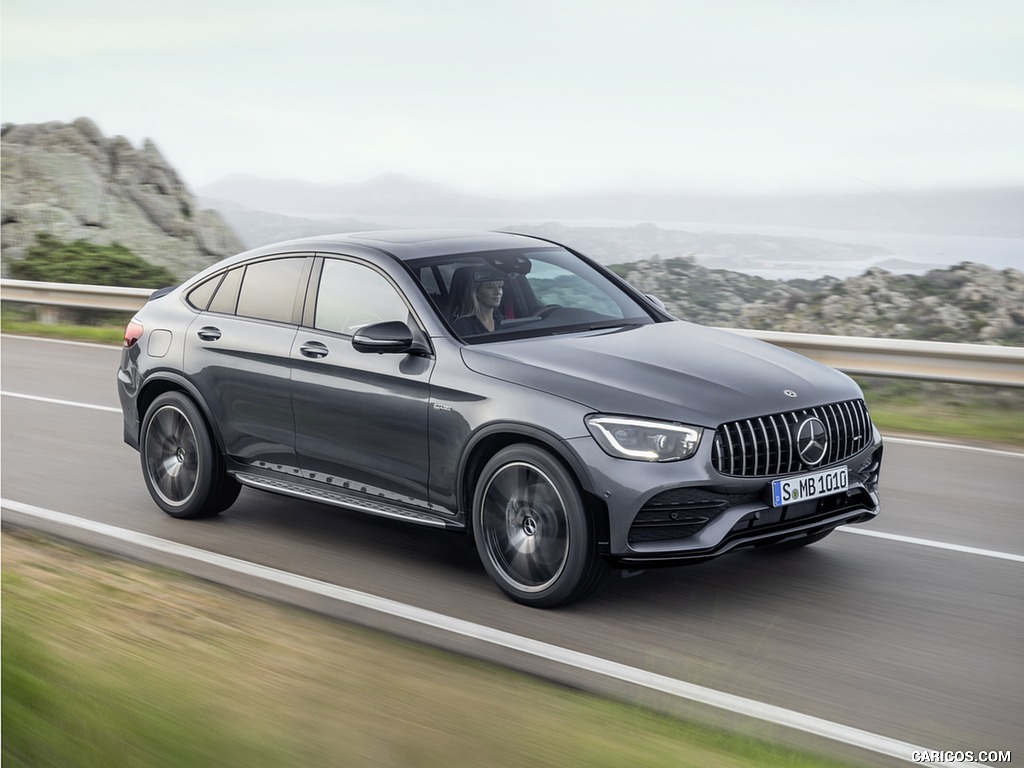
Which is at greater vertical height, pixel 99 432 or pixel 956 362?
pixel 956 362

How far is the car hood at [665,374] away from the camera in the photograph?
5.41m

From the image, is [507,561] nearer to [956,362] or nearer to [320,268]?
[320,268]

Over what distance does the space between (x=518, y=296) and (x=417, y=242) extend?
2.11 feet

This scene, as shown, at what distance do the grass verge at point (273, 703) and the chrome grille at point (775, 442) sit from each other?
127 cm

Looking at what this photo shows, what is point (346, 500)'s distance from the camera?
6.51 metres

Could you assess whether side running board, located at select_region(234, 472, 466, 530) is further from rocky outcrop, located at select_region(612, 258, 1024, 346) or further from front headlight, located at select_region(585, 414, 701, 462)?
rocky outcrop, located at select_region(612, 258, 1024, 346)

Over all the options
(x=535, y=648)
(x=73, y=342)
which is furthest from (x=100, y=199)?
(x=535, y=648)

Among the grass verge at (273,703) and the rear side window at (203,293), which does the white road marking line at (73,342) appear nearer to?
the rear side window at (203,293)

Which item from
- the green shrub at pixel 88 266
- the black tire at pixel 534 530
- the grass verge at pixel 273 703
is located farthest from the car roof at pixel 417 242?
the green shrub at pixel 88 266

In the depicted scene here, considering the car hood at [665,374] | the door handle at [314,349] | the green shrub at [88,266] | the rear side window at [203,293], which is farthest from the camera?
the green shrub at [88,266]

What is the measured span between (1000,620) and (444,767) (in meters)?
2.99

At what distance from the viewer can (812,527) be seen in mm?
5613

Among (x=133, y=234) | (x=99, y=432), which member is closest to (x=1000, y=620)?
(x=99, y=432)

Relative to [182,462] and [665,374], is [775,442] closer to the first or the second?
[665,374]
